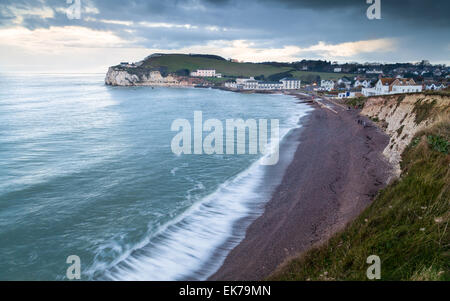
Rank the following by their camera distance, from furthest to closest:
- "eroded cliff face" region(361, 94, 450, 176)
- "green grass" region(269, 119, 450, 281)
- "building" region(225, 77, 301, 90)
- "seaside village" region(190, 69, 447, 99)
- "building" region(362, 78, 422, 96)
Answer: "building" region(225, 77, 301, 90) → "seaside village" region(190, 69, 447, 99) → "building" region(362, 78, 422, 96) → "eroded cliff face" region(361, 94, 450, 176) → "green grass" region(269, 119, 450, 281)

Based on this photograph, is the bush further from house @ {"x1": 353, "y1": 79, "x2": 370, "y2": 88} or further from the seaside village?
house @ {"x1": 353, "y1": 79, "x2": 370, "y2": 88}

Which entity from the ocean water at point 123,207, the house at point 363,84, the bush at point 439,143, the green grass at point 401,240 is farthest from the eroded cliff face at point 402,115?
the house at point 363,84

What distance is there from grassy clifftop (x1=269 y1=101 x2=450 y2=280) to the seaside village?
46587mm

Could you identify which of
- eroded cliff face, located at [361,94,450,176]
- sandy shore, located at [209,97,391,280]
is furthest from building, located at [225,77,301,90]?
sandy shore, located at [209,97,391,280]

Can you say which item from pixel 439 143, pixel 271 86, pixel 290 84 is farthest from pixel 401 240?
pixel 290 84

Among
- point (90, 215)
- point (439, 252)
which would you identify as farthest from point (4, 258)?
point (439, 252)

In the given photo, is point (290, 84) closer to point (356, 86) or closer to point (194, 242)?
point (356, 86)

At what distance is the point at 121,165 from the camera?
25.9 meters

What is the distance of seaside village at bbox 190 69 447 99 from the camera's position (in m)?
62.6

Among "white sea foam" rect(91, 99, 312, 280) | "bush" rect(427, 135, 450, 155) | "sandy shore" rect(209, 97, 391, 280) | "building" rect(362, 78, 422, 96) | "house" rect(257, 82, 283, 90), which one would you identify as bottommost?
"white sea foam" rect(91, 99, 312, 280)
